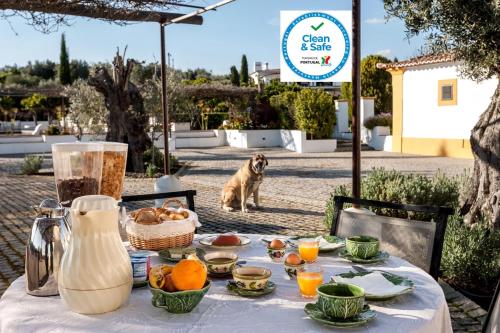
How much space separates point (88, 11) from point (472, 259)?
432 cm

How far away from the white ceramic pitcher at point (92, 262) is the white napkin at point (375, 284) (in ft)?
2.67

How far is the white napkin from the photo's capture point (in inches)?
69.1

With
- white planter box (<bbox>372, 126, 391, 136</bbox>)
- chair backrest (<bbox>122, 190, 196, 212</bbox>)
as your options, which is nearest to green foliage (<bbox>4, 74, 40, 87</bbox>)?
white planter box (<bbox>372, 126, 391, 136</bbox>)

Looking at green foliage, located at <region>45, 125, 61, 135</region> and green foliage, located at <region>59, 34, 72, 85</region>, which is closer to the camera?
green foliage, located at <region>45, 125, 61, 135</region>

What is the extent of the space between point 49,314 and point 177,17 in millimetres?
5185

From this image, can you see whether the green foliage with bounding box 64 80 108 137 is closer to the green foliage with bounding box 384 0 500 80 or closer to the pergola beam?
the pergola beam

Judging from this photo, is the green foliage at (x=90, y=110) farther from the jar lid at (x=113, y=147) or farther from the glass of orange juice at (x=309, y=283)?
the glass of orange juice at (x=309, y=283)

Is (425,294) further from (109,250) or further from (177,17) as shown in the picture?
(177,17)

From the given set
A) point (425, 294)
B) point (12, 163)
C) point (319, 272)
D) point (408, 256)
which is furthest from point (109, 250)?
point (12, 163)

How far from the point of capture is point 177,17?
20.6 feet

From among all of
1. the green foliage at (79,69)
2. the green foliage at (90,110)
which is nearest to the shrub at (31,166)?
the green foliage at (90,110)

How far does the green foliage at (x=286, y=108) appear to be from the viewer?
22.7 m

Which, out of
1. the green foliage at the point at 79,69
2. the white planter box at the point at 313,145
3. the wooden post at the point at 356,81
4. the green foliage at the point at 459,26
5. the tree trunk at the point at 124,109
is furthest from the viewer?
the green foliage at the point at 79,69

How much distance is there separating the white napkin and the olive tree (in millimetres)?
3130
